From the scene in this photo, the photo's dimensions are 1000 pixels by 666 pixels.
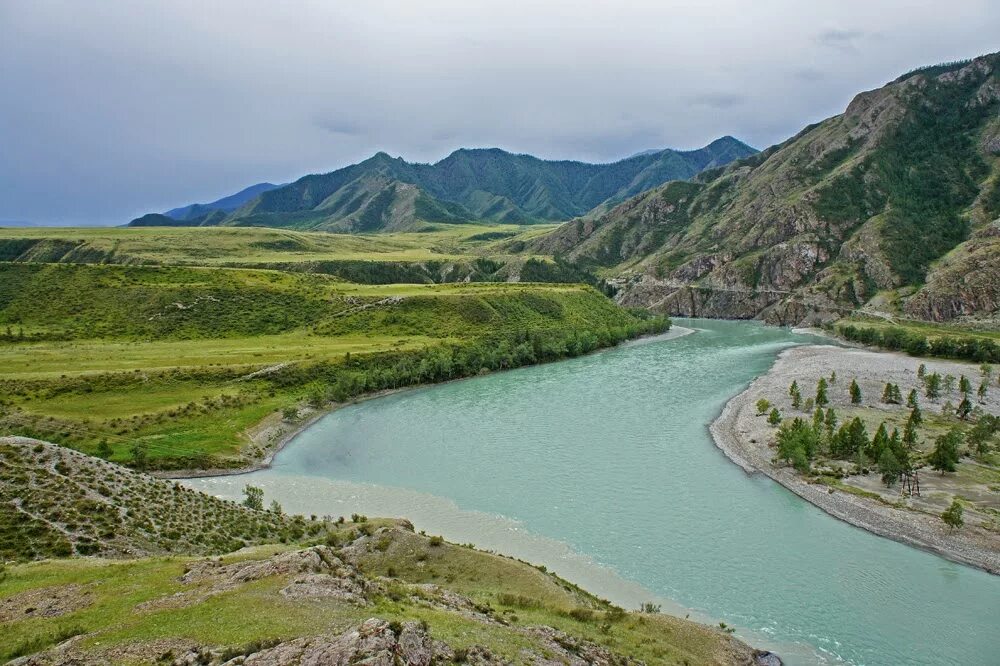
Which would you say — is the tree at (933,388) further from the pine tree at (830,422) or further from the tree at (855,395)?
the pine tree at (830,422)

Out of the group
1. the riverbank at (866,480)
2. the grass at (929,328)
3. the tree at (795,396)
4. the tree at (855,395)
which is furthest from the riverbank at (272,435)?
the grass at (929,328)

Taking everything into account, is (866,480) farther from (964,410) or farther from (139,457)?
(139,457)

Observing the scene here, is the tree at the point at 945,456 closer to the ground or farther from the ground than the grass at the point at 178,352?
closer to the ground

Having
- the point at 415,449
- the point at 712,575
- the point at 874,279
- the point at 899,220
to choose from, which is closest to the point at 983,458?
the point at 712,575

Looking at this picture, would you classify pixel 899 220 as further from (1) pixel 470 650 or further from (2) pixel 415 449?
(1) pixel 470 650

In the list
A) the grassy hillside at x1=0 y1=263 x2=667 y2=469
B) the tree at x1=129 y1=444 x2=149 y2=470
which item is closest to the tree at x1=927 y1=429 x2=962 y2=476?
the grassy hillside at x1=0 y1=263 x2=667 y2=469

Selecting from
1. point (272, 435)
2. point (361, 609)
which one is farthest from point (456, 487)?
point (361, 609)

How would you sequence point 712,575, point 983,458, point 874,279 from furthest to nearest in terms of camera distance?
point 874,279 → point 983,458 → point 712,575
